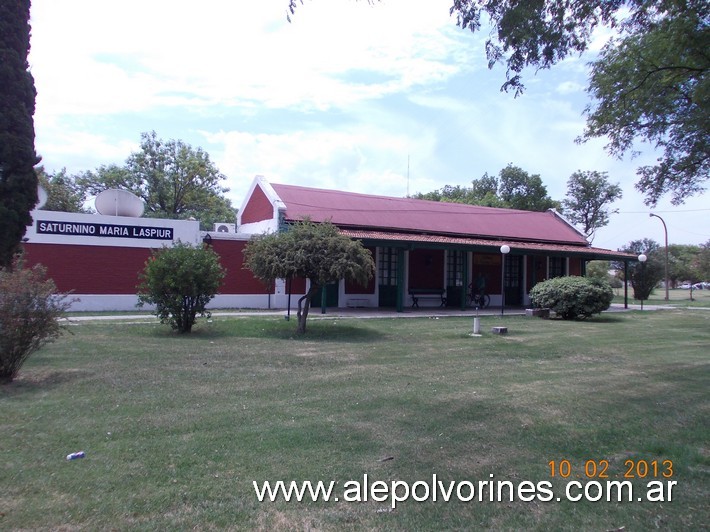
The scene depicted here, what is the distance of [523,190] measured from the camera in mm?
51281

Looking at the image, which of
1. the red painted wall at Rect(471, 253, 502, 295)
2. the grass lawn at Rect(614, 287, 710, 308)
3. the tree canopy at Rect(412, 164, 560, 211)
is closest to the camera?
the red painted wall at Rect(471, 253, 502, 295)

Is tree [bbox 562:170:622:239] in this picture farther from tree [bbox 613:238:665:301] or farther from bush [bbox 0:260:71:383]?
bush [bbox 0:260:71:383]

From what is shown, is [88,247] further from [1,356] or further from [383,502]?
[383,502]

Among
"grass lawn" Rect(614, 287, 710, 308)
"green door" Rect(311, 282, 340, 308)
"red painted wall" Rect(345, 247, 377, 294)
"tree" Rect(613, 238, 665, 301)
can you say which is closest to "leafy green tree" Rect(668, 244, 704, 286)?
"grass lawn" Rect(614, 287, 710, 308)

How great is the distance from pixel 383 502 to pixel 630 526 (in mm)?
1745

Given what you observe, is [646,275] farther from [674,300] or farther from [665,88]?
[665,88]

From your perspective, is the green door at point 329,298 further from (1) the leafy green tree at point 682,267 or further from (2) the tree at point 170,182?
(1) the leafy green tree at point 682,267

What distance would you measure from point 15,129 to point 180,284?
22.8 feet

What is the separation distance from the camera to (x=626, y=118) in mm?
10961

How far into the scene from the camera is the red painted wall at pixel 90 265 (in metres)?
18.3

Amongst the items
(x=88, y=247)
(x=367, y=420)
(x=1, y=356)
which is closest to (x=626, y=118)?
(x=367, y=420)

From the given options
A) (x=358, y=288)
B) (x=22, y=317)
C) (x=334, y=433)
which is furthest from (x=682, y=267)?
(x=22, y=317)

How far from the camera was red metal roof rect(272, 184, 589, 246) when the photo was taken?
23141 millimetres

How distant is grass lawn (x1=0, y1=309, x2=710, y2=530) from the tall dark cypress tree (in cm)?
620
